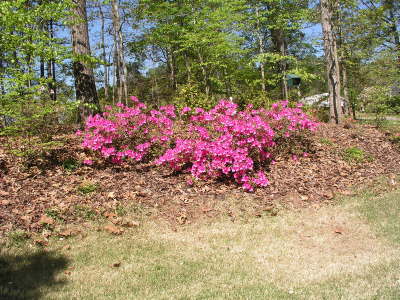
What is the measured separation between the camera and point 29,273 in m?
4.14

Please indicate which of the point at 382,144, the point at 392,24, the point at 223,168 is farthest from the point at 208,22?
the point at 223,168

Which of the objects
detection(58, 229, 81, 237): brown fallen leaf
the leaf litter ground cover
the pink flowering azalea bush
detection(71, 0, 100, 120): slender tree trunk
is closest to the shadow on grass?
detection(58, 229, 81, 237): brown fallen leaf

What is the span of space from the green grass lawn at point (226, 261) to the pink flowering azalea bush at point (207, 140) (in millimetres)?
1577

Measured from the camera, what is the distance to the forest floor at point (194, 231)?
3869mm

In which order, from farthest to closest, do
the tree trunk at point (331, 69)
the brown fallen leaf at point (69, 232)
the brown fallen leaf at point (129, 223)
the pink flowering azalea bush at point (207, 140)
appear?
the tree trunk at point (331, 69), the pink flowering azalea bush at point (207, 140), the brown fallen leaf at point (129, 223), the brown fallen leaf at point (69, 232)

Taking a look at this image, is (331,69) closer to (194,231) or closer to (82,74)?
(82,74)

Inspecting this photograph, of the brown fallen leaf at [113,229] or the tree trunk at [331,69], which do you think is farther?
the tree trunk at [331,69]

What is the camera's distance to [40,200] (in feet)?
19.6

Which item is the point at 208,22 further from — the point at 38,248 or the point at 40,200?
the point at 38,248

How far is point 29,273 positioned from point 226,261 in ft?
7.74

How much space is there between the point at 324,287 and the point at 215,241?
1.77 m

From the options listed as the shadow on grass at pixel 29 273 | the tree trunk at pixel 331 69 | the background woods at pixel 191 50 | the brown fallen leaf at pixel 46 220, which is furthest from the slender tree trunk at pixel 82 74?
the tree trunk at pixel 331 69

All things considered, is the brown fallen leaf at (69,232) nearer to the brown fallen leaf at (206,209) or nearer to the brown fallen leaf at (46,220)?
the brown fallen leaf at (46,220)

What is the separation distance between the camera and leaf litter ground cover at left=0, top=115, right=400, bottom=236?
5.70m
